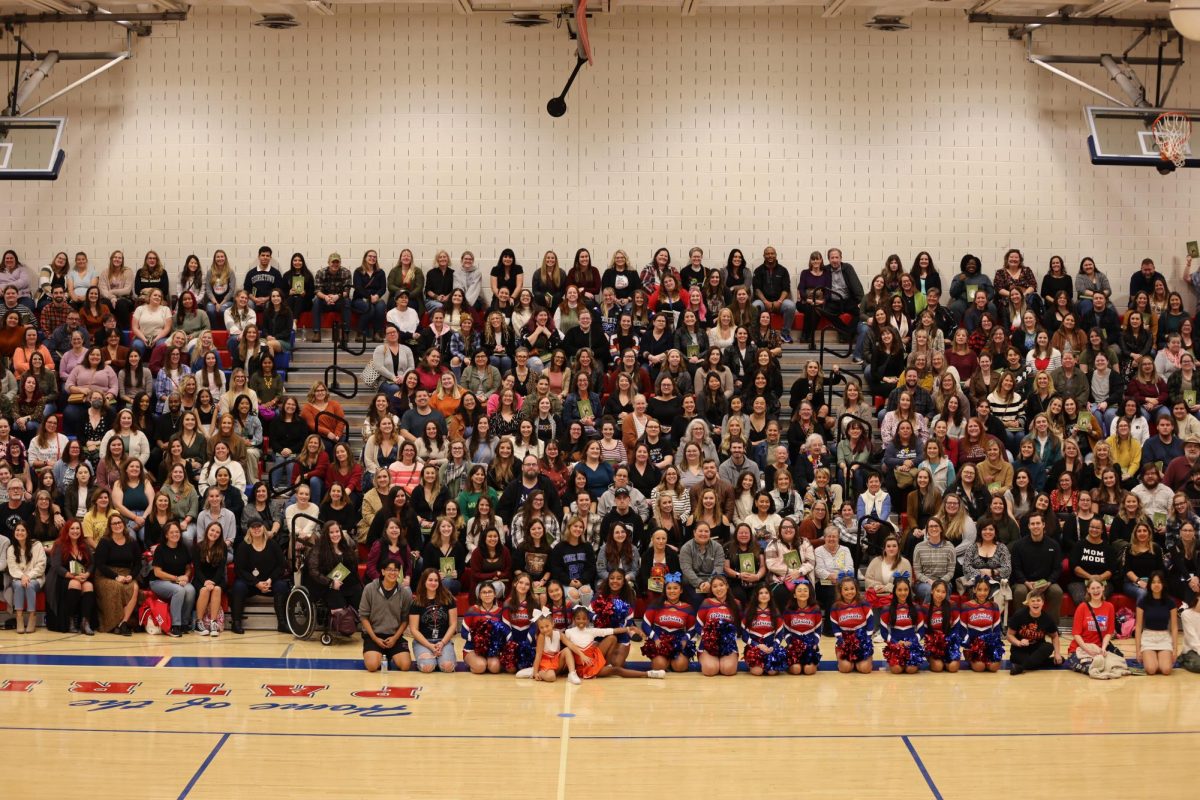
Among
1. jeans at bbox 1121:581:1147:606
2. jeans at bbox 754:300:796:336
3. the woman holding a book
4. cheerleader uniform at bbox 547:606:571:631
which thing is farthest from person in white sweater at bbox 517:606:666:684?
jeans at bbox 754:300:796:336

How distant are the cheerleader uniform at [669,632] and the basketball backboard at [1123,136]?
8259mm

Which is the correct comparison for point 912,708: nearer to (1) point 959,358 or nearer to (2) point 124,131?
(1) point 959,358

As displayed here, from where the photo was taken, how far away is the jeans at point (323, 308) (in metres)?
17.0

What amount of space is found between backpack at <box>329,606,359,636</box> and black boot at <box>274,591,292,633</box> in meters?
0.47

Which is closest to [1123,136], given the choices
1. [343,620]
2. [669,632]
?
[669,632]

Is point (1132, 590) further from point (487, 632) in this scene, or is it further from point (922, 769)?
point (487, 632)

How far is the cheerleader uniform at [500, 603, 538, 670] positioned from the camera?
11.5 m

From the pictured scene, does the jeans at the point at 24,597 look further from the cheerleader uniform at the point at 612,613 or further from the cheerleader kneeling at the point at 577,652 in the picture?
the cheerleader uniform at the point at 612,613

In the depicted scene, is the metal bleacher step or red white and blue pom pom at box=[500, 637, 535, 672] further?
the metal bleacher step

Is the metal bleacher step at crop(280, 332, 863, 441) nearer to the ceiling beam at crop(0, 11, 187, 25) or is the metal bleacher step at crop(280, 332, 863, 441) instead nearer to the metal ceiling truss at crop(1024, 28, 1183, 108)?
the ceiling beam at crop(0, 11, 187, 25)

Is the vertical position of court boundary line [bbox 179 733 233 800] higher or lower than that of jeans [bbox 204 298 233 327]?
lower

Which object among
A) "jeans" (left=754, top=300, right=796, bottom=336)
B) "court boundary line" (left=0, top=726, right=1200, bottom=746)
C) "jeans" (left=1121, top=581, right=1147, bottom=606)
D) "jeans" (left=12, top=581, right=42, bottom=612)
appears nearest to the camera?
"court boundary line" (left=0, top=726, right=1200, bottom=746)

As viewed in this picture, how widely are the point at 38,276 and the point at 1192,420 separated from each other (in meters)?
13.9

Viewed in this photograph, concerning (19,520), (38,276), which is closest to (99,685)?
(19,520)
